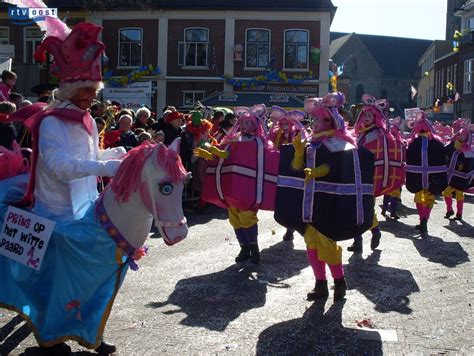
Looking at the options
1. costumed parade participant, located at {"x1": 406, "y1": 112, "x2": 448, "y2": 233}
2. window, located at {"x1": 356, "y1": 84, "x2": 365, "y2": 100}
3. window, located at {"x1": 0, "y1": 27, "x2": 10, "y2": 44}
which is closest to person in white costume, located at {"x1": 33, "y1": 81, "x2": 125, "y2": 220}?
costumed parade participant, located at {"x1": 406, "y1": 112, "x2": 448, "y2": 233}

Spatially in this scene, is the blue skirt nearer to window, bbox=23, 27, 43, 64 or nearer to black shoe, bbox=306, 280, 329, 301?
black shoe, bbox=306, 280, 329, 301

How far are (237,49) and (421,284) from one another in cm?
1993

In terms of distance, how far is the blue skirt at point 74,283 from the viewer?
3.88 meters

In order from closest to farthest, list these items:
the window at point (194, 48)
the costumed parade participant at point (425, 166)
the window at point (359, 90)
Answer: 1. the costumed parade participant at point (425, 166)
2. the window at point (194, 48)
3. the window at point (359, 90)

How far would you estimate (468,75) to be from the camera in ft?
139

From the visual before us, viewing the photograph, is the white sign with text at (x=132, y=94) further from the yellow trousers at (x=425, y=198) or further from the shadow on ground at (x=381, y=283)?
the shadow on ground at (x=381, y=283)

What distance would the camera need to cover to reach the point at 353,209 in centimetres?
569

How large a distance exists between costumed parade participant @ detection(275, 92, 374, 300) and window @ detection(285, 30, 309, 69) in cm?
2024

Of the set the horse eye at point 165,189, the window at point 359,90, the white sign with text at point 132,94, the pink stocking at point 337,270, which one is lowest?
the pink stocking at point 337,270

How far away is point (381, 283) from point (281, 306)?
1537 mm

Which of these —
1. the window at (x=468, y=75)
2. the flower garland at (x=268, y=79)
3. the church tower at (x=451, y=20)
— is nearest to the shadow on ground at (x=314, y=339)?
the flower garland at (x=268, y=79)

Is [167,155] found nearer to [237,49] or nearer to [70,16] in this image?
[237,49]

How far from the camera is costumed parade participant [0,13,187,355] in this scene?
12.4 feet

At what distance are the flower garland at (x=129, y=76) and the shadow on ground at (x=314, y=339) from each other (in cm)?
2126
